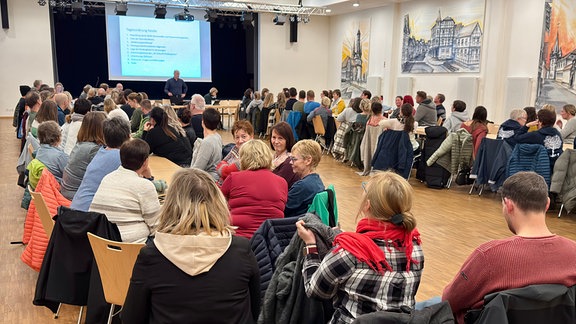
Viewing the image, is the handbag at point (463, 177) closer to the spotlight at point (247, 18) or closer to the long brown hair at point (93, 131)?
the long brown hair at point (93, 131)

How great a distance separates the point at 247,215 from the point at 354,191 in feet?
14.1

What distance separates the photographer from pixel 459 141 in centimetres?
694

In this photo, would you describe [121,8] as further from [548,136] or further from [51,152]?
[548,136]

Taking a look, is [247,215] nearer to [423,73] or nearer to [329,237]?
[329,237]

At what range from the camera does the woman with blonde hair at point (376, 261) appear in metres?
1.76

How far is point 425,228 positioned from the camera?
17.4ft

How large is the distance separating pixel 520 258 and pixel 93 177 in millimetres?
2590

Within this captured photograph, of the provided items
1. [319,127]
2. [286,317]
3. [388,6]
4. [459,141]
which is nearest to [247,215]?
[286,317]

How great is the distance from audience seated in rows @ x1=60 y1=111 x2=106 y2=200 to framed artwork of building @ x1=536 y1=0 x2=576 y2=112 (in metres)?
8.68

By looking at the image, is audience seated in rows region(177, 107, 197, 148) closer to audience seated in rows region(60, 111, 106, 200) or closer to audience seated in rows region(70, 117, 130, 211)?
audience seated in rows region(60, 111, 106, 200)

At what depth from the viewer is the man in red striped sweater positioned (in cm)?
168

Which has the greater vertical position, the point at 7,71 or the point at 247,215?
the point at 7,71

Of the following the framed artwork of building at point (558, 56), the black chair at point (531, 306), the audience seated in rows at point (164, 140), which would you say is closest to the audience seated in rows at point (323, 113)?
the framed artwork of building at point (558, 56)

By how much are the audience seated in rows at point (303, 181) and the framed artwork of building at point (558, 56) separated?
7934 mm
